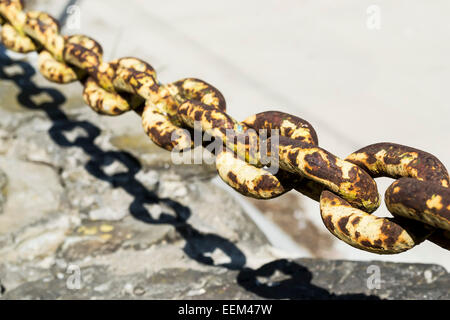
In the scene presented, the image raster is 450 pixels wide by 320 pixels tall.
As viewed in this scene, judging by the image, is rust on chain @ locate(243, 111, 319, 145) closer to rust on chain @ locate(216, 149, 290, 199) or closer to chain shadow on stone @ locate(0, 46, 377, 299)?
rust on chain @ locate(216, 149, 290, 199)

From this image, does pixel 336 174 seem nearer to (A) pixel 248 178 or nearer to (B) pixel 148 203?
(A) pixel 248 178

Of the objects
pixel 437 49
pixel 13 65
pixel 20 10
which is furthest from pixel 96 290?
pixel 437 49

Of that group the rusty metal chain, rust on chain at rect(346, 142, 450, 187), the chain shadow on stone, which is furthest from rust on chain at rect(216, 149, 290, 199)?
the chain shadow on stone

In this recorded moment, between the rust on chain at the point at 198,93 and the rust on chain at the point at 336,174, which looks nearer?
the rust on chain at the point at 336,174

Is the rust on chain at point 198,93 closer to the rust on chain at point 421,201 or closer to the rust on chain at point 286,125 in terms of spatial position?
the rust on chain at point 286,125

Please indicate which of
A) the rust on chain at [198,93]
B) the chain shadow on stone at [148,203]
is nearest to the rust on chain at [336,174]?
the rust on chain at [198,93]

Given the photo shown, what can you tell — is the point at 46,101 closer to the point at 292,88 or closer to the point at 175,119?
the point at 292,88
